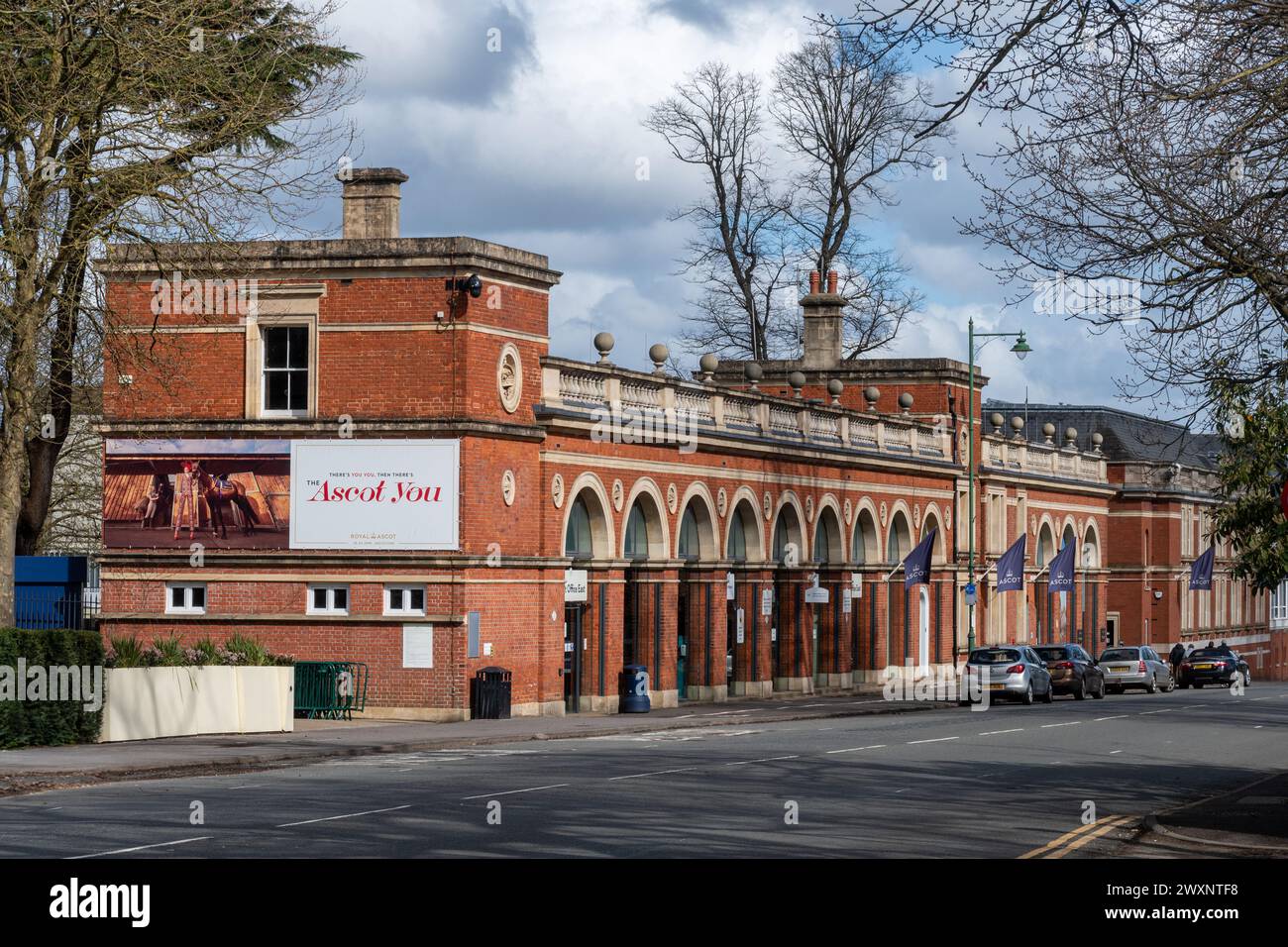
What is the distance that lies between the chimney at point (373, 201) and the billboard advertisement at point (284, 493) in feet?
17.6

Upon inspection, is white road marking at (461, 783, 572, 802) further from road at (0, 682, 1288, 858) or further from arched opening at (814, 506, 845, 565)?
arched opening at (814, 506, 845, 565)

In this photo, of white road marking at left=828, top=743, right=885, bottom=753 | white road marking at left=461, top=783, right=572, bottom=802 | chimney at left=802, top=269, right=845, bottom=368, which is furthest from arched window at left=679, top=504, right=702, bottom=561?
white road marking at left=461, top=783, right=572, bottom=802

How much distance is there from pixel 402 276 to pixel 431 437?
3.15 metres

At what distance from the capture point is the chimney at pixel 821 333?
63844mm

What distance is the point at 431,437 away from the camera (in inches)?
1436

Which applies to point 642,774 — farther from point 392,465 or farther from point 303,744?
point 392,465

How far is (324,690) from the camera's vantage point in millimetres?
36000

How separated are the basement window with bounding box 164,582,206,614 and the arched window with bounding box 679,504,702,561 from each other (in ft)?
39.6

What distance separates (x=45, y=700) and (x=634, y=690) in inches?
657

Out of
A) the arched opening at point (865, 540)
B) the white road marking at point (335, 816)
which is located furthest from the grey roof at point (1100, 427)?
the white road marking at point (335, 816)

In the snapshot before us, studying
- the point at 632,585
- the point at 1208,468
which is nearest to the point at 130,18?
the point at 632,585

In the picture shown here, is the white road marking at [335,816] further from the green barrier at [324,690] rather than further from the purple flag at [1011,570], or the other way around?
the purple flag at [1011,570]

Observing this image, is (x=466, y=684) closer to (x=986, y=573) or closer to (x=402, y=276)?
(x=402, y=276)
